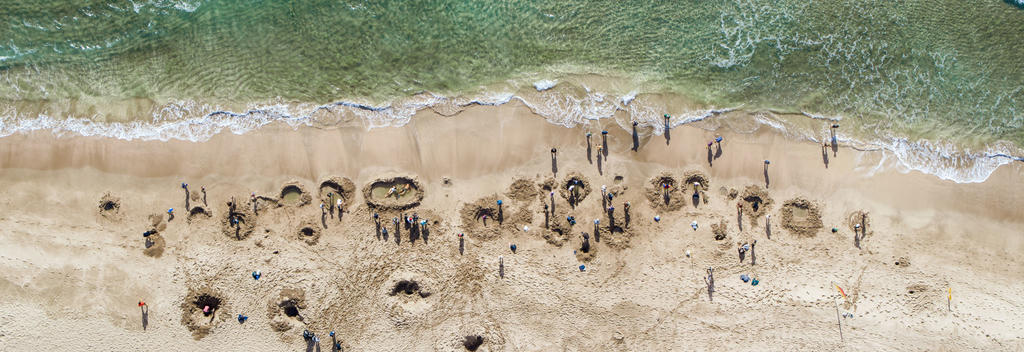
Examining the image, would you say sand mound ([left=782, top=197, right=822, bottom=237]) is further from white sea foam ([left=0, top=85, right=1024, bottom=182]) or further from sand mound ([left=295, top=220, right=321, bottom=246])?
sand mound ([left=295, top=220, right=321, bottom=246])

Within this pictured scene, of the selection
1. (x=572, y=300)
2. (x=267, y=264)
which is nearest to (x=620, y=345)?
(x=572, y=300)

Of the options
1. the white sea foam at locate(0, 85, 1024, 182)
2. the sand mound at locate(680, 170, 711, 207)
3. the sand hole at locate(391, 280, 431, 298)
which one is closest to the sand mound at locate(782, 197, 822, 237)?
the white sea foam at locate(0, 85, 1024, 182)

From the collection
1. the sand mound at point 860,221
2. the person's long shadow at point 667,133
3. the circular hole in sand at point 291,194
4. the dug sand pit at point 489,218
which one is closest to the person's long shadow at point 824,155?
the sand mound at point 860,221

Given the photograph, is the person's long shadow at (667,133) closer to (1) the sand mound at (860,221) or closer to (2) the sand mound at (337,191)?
(1) the sand mound at (860,221)

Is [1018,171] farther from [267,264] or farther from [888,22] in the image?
[267,264]

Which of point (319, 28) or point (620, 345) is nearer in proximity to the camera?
point (620, 345)

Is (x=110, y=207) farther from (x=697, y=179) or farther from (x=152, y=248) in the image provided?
(x=697, y=179)
